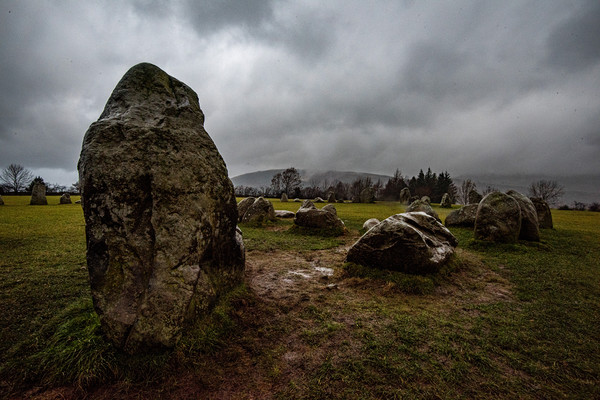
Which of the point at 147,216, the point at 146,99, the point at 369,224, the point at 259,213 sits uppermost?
the point at 146,99

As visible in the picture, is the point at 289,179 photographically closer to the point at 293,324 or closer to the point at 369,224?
the point at 369,224

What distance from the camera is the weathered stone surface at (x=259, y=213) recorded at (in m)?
14.8

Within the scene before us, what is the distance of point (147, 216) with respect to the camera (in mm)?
3381

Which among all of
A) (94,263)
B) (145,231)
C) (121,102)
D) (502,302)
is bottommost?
(502,302)

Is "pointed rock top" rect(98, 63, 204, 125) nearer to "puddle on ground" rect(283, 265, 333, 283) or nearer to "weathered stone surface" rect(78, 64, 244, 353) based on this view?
"weathered stone surface" rect(78, 64, 244, 353)

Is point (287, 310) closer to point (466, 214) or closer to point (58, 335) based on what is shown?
point (58, 335)

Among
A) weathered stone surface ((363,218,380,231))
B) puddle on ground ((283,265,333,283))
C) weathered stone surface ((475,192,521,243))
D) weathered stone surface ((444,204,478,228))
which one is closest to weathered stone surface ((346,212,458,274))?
puddle on ground ((283,265,333,283))

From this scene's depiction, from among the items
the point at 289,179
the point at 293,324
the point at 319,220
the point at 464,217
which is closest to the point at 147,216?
the point at 293,324

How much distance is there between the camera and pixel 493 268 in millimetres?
7062

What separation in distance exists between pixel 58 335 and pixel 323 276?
456 cm

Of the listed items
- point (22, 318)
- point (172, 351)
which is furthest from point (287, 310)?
point (22, 318)

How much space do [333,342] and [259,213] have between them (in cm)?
1190

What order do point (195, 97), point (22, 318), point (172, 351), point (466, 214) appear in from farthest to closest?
point (466, 214) → point (195, 97) → point (22, 318) → point (172, 351)

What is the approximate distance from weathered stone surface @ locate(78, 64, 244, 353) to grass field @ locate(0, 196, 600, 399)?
1.23 feet
